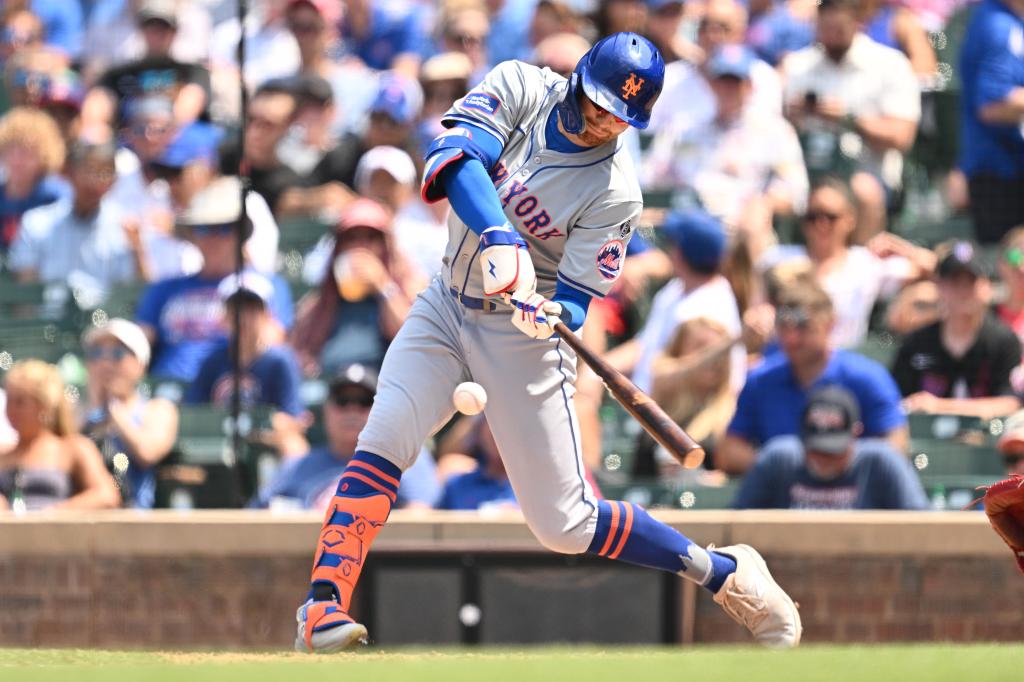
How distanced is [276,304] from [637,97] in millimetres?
3394

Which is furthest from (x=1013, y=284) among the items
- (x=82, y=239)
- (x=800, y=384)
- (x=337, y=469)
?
(x=82, y=239)

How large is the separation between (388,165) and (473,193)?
142 inches

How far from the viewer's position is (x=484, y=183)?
465 centimetres

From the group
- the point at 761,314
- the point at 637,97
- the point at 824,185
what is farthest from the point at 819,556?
the point at 637,97

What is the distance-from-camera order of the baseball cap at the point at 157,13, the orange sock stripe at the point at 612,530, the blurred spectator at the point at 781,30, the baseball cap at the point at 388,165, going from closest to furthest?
the orange sock stripe at the point at 612,530 → the baseball cap at the point at 388,165 → the blurred spectator at the point at 781,30 → the baseball cap at the point at 157,13

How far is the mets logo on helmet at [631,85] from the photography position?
15.4 ft

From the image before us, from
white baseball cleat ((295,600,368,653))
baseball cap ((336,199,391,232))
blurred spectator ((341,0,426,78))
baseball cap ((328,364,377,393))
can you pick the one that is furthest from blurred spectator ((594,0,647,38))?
white baseball cleat ((295,600,368,653))

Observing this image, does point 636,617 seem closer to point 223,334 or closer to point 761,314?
point 761,314

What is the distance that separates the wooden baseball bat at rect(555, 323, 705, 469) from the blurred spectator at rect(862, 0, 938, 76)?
14.6 feet

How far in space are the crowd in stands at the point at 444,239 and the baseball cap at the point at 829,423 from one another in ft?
0.04

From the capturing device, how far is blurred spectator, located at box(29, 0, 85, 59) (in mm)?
9812

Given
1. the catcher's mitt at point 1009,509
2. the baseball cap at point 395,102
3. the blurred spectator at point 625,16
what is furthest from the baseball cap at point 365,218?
the catcher's mitt at point 1009,509

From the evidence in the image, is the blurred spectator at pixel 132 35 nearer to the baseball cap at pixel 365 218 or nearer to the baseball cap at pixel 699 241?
the baseball cap at pixel 365 218

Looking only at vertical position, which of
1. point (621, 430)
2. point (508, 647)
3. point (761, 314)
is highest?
point (761, 314)
